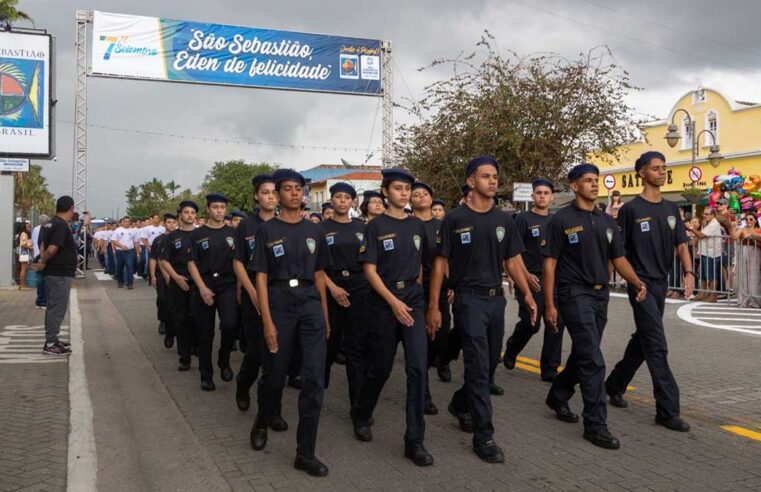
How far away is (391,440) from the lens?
5.34 metres

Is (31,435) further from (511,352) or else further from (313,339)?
(511,352)

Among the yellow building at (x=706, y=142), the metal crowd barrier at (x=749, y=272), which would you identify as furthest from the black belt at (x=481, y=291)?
the yellow building at (x=706, y=142)

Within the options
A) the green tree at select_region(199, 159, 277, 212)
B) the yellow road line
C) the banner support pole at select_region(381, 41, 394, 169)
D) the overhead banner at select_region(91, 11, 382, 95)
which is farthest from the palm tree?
the green tree at select_region(199, 159, 277, 212)

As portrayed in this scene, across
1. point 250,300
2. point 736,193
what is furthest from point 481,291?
point 736,193

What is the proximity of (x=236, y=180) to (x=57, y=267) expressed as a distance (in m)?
71.9

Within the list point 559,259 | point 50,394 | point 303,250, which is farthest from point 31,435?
point 559,259

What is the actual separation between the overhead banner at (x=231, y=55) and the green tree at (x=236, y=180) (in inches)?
1900

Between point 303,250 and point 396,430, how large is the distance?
67.3 inches

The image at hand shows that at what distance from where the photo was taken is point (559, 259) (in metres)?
5.58

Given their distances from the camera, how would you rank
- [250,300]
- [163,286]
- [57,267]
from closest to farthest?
1. [250,300]
2. [57,267]
3. [163,286]

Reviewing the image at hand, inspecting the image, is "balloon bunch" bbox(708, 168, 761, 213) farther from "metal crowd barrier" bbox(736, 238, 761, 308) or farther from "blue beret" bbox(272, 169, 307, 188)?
"blue beret" bbox(272, 169, 307, 188)

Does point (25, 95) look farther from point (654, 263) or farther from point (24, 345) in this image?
point (654, 263)

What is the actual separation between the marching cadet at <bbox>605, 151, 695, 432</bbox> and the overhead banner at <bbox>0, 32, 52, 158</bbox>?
646 inches

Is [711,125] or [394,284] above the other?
[711,125]
